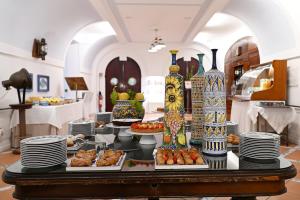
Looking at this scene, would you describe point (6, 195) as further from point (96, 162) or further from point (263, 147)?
point (263, 147)

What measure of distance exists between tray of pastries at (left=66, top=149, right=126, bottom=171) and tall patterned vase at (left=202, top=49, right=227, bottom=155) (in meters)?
0.48

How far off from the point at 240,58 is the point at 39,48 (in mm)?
6960

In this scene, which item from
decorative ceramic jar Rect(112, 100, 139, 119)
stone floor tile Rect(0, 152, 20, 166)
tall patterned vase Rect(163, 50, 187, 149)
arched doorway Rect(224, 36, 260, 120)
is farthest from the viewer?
arched doorway Rect(224, 36, 260, 120)

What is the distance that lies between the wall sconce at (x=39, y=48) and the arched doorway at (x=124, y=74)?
6820mm

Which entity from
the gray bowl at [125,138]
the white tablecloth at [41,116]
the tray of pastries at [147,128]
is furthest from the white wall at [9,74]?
the tray of pastries at [147,128]

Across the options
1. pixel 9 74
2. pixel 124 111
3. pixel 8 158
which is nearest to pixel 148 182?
pixel 124 111

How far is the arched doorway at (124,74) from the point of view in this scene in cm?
1363

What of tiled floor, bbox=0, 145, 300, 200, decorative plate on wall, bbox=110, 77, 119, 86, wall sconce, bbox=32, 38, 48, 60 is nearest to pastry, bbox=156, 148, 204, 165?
tiled floor, bbox=0, 145, 300, 200

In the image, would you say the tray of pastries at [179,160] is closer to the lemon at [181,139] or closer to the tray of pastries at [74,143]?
the lemon at [181,139]

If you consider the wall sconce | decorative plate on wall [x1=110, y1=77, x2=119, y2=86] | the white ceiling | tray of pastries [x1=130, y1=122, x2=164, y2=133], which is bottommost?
tray of pastries [x1=130, y1=122, x2=164, y2=133]

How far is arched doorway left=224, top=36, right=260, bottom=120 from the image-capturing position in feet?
29.0

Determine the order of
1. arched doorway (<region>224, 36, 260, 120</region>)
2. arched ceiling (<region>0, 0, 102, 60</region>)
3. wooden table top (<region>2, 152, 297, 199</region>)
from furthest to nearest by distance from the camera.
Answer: arched doorway (<region>224, 36, 260, 120</region>), arched ceiling (<region>0, 0, 102, 60</region>), wooden table top (<region>2, 152, 297, 199</region>)

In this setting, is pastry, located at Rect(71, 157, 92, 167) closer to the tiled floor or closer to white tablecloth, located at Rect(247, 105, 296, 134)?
the tiled floor

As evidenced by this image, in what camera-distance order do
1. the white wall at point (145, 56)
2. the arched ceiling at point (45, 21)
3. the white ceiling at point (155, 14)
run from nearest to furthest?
the arched ceiling at point (45, 21) < the white ceiling at point (155, 14) < the white wall at point (145, 56)
